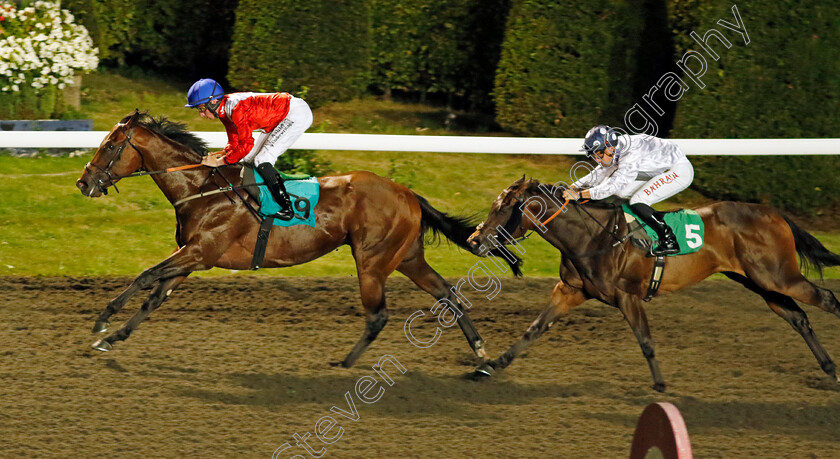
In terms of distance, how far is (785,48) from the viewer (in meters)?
9.11

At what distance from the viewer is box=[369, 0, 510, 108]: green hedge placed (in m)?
11.0

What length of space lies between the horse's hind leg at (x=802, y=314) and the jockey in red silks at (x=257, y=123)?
2.82 meters

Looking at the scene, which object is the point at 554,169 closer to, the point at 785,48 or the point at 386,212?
the point at 785,48

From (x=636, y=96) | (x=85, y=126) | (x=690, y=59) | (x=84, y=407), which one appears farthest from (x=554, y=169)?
(x=84, y=407)

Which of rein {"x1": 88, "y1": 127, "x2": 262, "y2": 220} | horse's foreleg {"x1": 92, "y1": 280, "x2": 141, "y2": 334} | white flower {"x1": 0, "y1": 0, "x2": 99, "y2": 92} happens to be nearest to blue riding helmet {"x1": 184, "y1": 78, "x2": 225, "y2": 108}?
rein {"x1": 88, "y1": 127, "x2": 262, "y2": 220}

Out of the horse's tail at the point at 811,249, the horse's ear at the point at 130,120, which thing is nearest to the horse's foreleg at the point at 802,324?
the horse's tail at the point at 811,249

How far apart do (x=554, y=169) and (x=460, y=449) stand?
245 inches

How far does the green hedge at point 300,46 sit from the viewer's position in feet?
32.5

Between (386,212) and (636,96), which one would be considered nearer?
(386,212)

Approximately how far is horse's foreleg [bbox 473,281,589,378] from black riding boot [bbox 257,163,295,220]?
145 centimetres

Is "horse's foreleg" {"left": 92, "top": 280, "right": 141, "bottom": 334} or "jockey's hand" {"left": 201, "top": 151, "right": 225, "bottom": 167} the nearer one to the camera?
"horse's foreleg" {"left": 92, "top": 280, "right": 141, "bottom": 334}

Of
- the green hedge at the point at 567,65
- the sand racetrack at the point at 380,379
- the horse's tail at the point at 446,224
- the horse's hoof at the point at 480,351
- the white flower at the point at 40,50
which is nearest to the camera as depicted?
the sand racetrack at the point at 380,379

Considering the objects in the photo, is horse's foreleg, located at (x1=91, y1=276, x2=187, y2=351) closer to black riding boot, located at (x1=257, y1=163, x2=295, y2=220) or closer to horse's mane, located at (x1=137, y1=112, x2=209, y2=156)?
black riding boot, located at (x1=257, y1=163, x2=295, y2=220)

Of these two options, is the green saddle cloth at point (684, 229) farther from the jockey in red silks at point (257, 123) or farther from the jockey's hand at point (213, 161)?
the jockey's hand at point (213, 161)
